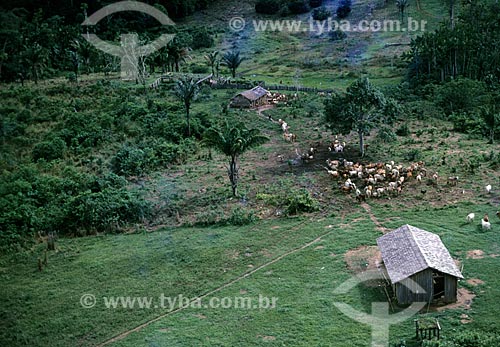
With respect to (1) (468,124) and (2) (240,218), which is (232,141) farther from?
(1) (468,124)

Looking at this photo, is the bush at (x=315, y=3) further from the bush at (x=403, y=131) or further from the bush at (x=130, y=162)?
the bush at (x=130, y=162)

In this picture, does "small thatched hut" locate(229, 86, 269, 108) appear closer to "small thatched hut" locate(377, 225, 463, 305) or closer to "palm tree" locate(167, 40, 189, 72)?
"palm tree" locate(167, 40, 189, 72)

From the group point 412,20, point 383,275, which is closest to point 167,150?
point 383,275

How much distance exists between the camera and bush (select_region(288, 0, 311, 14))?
9481 cm

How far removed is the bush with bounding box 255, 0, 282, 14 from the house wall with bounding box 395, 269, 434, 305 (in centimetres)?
7653

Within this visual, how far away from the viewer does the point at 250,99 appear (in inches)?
2383

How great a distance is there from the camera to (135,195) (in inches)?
1553

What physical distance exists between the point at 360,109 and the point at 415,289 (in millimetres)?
21506

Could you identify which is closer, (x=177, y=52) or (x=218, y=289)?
(x=218, y=289)

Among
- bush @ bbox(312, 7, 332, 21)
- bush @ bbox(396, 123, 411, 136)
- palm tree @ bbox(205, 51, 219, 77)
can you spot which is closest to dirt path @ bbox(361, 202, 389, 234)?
bush @ bbox(396, 123, 411, 136)

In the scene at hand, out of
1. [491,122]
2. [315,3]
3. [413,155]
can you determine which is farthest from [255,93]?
[315,3]

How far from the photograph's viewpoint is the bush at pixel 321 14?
91.0 metres

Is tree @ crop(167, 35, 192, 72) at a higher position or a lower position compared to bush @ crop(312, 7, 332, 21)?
lower

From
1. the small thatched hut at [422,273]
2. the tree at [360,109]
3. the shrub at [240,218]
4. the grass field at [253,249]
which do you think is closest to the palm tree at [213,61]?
the grass field at [253,249]
